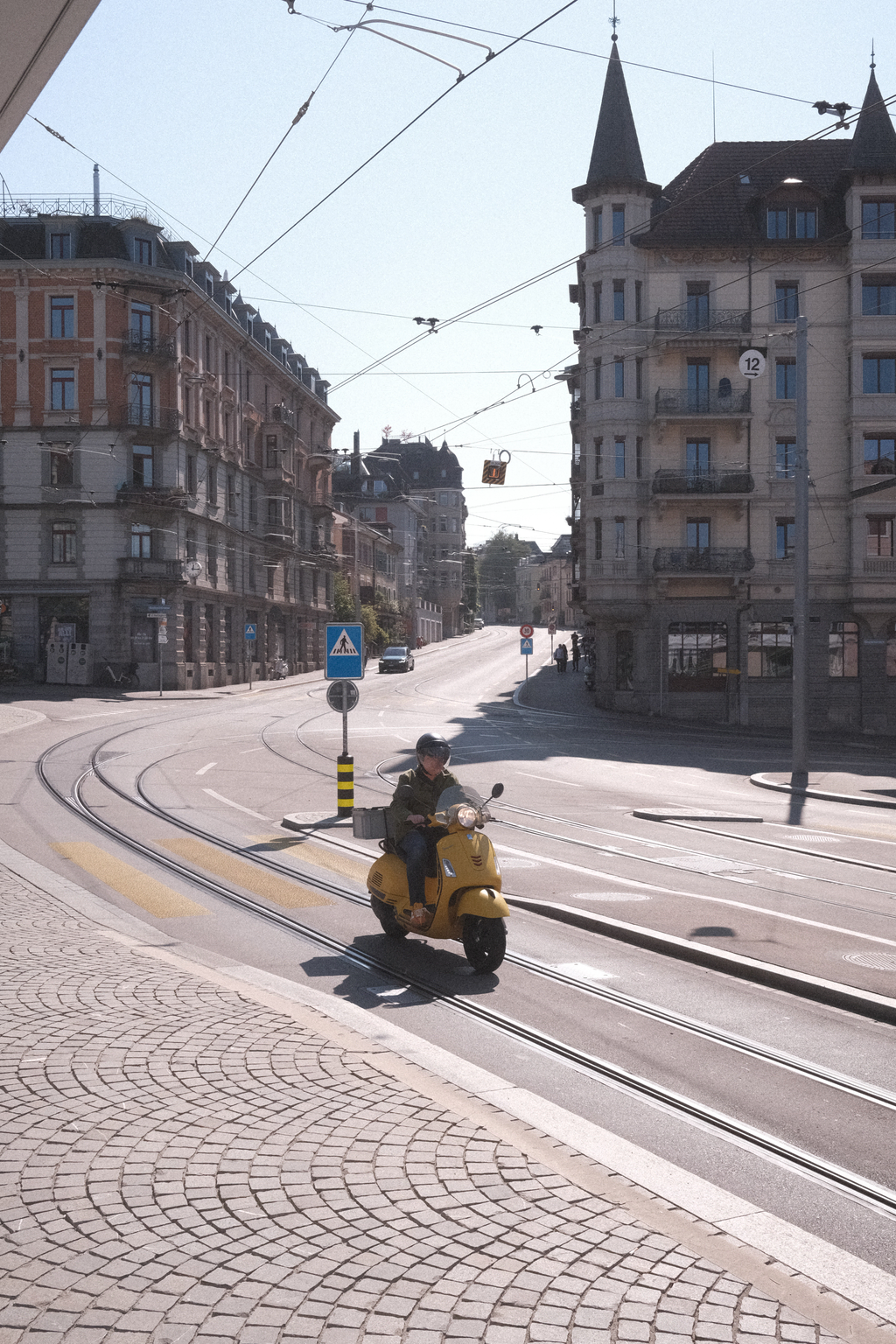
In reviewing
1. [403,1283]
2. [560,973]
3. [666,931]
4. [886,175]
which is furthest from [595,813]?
[886,175]

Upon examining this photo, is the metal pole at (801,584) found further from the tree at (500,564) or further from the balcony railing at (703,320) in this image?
the tree at (500,564)

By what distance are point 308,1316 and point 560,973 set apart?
16.3 feet

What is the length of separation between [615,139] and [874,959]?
4006cm

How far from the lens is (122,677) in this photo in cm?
4781

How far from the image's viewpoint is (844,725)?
41625 mm

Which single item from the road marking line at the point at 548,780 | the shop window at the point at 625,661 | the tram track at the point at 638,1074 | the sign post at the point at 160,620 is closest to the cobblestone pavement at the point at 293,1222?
the tram track at the point at 638,1074

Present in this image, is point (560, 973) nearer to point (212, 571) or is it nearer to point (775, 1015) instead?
point (775, 1015)

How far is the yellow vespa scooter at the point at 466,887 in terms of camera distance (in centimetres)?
825

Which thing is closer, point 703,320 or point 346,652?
point 346,652

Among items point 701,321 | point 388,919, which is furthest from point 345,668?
point 701,321

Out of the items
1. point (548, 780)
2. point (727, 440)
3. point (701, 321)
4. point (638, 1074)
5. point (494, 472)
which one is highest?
point (701, 321)

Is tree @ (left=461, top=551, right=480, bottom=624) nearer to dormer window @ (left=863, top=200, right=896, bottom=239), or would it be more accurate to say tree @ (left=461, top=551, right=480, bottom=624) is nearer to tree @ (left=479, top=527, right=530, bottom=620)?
tree @ (left=479, top=527, right=530, bottom=620)

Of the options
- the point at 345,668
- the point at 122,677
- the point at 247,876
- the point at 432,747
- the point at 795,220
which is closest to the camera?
the point at 432,747

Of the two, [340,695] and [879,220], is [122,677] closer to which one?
[879,220]
